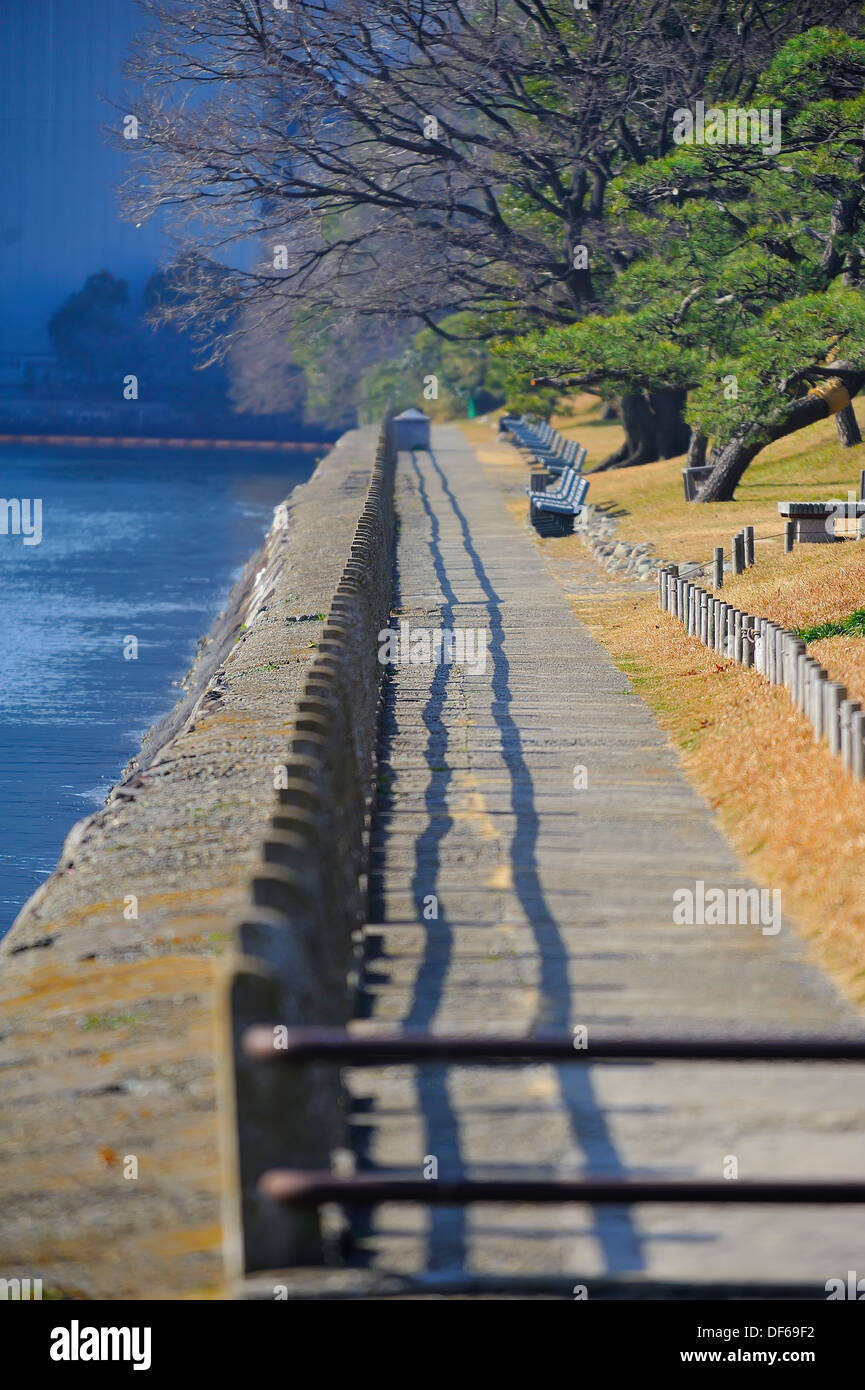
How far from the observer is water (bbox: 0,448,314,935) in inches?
931

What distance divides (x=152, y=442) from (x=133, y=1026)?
110 m

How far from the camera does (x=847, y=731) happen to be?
403 inches

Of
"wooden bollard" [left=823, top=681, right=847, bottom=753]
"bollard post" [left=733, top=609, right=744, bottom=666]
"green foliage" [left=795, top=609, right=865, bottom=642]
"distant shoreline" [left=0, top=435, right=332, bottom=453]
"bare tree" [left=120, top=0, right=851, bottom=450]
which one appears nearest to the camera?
"wooden bollard" [left=823, top=681, right=847, bottom=753]

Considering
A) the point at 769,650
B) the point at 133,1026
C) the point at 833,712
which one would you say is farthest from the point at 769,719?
the point at 133,1026

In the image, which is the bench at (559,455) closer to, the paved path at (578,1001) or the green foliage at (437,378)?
the paved path at (578,1001)

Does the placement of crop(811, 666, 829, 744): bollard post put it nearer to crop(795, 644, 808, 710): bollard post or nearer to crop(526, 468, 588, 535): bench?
crop(795, 644, 808, 710): bollard post

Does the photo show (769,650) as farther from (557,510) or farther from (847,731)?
(557,510)

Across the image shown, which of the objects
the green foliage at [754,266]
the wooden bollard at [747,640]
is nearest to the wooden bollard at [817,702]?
the wooden bollard at [747,640]

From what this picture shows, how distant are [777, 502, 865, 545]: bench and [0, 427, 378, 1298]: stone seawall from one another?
8.92 metres

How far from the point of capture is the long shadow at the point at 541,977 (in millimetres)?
5617

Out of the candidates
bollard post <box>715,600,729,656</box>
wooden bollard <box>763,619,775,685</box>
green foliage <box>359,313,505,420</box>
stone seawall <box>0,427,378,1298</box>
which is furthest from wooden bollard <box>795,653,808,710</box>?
green foliage <box>359,313,505,420</box>

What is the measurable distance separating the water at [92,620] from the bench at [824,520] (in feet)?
33.8
